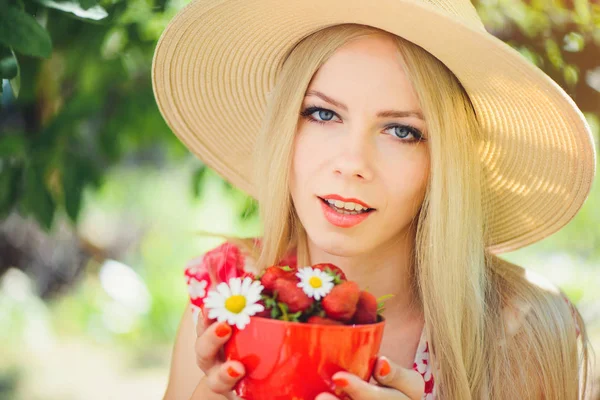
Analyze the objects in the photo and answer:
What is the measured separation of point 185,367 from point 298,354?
882 mm

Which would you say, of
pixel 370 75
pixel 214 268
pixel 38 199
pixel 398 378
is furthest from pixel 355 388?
pixel 38 199

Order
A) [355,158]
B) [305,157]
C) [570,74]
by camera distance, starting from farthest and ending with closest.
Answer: [570,74] → [305,157] → [355,158]

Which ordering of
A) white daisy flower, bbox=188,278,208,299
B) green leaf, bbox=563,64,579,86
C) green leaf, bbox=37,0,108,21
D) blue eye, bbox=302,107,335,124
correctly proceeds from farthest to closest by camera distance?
1. green leaf, bbox=563,64,579,86
2. white daisy flower, bbox=188,278,208,299
3. blue eye, bbox=302,107,335,124
4. green leaf, bbox=37,0,108,21

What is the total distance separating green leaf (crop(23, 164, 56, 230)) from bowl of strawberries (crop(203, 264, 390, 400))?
99 centimetres

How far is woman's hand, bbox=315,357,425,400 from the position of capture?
3.99 feet

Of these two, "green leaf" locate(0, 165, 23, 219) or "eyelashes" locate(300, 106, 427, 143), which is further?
"green leaf" locate(0, 165, 23, 219)

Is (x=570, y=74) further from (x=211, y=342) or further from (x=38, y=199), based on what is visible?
(x=38, y=199)

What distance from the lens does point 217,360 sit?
1.34 meters

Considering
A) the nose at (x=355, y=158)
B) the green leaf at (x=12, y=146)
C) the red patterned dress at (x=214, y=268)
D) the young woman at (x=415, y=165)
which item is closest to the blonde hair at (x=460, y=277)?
the young woman at (x=415, y=165)

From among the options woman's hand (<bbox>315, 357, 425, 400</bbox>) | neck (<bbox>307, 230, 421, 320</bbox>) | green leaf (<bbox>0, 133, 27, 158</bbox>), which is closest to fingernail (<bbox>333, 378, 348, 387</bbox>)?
woman's hand (<bbox>315, 357, 425, 400</bbox>)

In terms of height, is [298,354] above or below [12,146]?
above

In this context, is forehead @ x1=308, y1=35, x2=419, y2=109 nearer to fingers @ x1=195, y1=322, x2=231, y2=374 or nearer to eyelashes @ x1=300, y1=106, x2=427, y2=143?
eyelashes @ x1=300, y1=106, x2=427, y2=143

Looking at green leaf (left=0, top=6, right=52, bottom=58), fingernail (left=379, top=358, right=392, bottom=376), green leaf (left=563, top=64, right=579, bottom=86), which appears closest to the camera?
fingernail (left=379, top=358, right=392, bottom=376)

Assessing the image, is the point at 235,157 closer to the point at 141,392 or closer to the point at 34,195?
the point at 34,195
